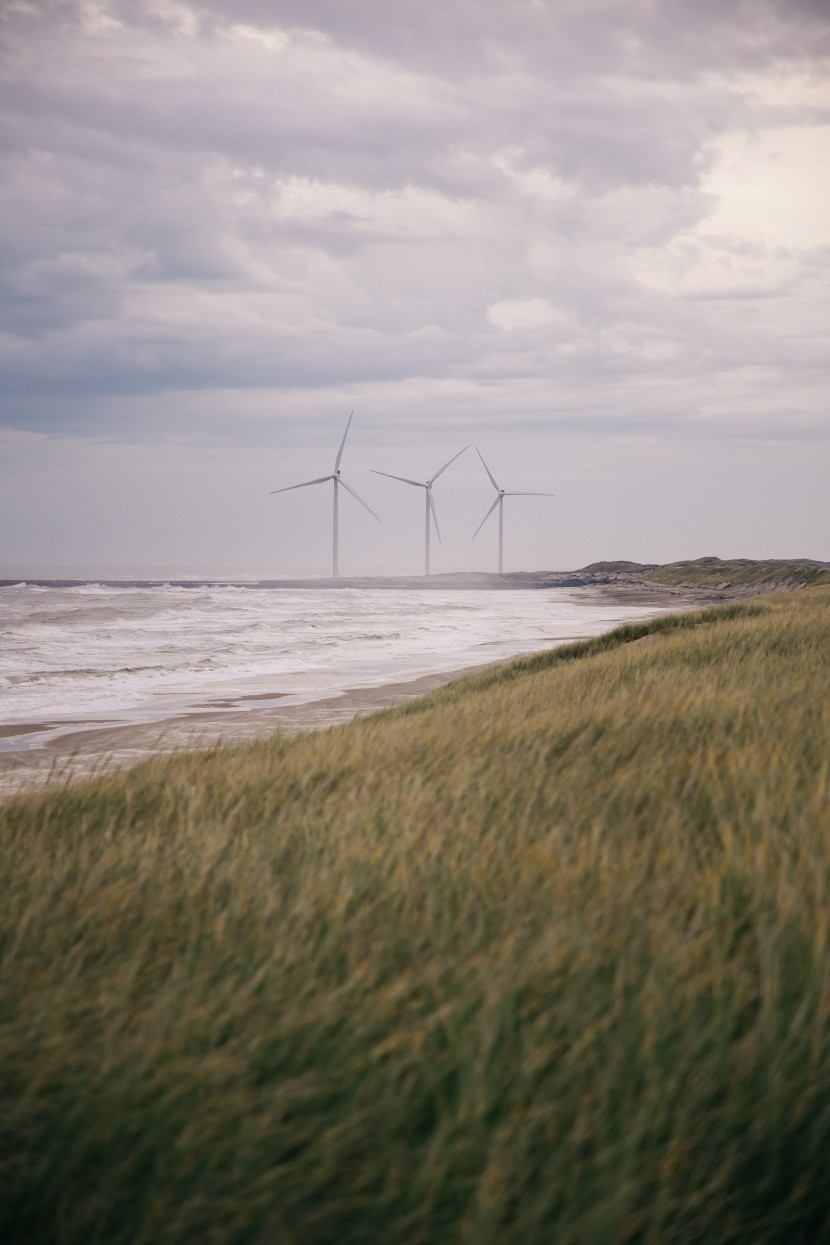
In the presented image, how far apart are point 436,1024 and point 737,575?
117986 millimetres

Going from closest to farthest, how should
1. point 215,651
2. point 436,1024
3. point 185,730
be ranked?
1. point 436,1024
2. point 185,730
3. point 215,651

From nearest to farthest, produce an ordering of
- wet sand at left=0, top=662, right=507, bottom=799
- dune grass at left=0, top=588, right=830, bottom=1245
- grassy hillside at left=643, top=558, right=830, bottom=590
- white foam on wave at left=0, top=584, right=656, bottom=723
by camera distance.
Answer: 1. dune grass at left=0, top=588, right=830, bottom=1245
2. wet sand at left=0, top=662, right=507, bottom=799
3. white foam on wave at left=0, top=584, right=656, bottom=723
4. grassy hillside at left=643, top=558, right=830, bottom=590

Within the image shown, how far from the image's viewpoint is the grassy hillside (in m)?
88.2

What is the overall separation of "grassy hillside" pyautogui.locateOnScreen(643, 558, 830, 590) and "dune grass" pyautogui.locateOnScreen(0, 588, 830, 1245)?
236 ft

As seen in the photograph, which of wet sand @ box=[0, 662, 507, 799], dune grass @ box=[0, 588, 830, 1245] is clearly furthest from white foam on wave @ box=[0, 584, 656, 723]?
dune grass @ box=[0, 588, 830, 1245]

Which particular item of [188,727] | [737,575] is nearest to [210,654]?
[188,727]

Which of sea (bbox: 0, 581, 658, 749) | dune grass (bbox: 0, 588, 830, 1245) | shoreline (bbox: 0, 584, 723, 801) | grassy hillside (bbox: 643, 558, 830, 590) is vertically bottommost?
shoreline (bbox: 0, 584, 723, 801)

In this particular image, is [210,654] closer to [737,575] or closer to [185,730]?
[185,730]

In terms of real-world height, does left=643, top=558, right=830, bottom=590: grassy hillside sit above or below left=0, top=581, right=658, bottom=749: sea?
above

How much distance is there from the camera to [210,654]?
3088 centimetres

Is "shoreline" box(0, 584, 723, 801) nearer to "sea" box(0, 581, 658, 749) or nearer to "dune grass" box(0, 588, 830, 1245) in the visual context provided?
"sea" box(0, 581, 658, 749)

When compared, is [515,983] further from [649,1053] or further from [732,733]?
[732,733]

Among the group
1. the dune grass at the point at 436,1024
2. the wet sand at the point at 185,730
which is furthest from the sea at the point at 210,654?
the dune grass at the point at 436,1024

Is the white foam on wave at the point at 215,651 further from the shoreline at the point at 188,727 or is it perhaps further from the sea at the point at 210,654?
the shoreline at the point at 188,727
